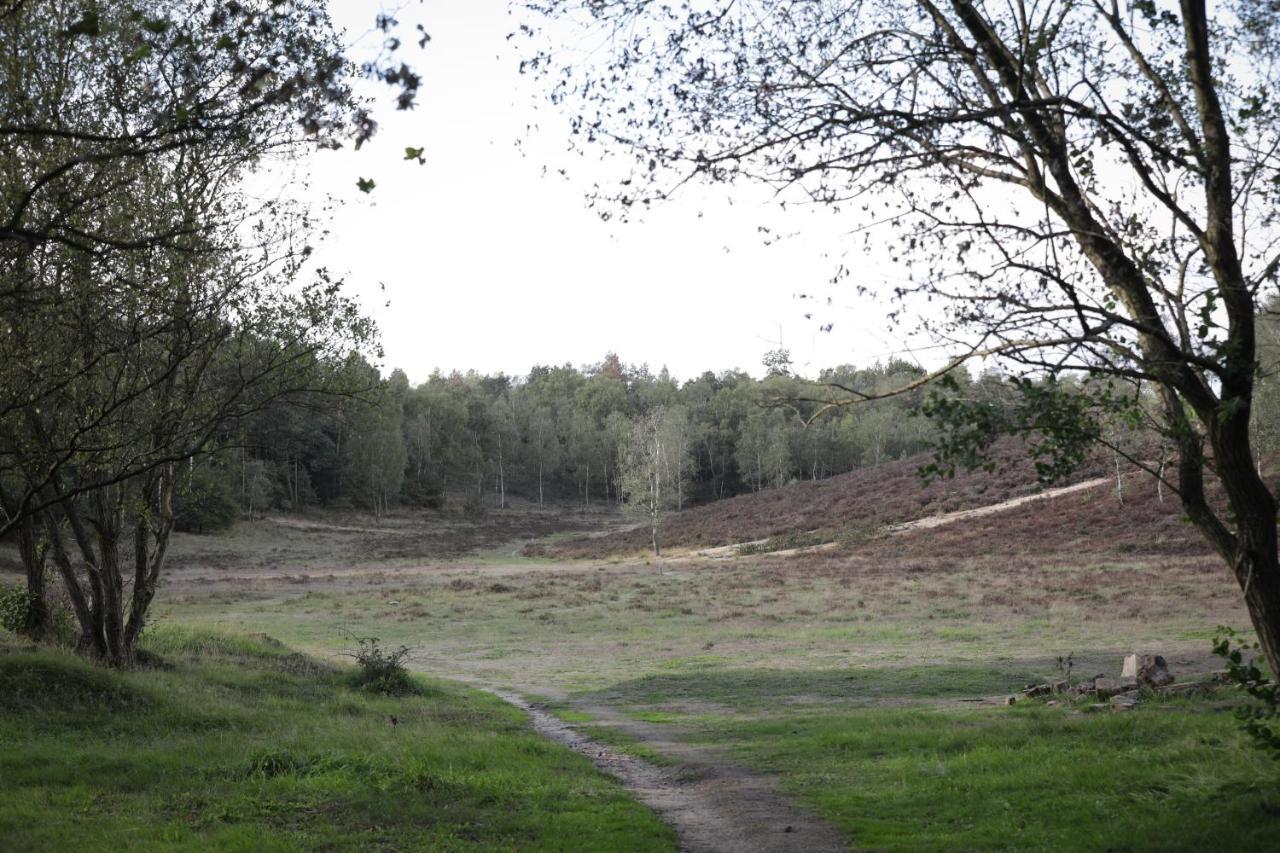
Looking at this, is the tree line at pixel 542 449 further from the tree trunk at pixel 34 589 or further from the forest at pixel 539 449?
the tree trunk at pixel 34 589

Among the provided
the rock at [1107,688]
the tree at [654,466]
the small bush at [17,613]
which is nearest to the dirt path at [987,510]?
the tree at [654,466]

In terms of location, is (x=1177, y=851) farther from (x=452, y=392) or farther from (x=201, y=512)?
(x=452, y=392)

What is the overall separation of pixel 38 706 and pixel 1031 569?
3729 cm

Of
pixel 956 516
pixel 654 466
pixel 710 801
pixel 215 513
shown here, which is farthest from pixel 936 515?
pixel 710 801

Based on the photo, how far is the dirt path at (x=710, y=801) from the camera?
8602 mm

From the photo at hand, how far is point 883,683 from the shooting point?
19922 mm

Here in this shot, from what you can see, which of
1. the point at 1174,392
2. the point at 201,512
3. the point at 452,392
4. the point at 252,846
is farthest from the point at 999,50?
the point at 452,392

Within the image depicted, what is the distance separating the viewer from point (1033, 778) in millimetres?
10008

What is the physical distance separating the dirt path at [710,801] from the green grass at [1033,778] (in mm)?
335

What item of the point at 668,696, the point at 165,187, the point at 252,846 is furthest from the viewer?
the point at 668,696

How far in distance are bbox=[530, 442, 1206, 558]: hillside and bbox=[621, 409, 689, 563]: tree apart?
279cm

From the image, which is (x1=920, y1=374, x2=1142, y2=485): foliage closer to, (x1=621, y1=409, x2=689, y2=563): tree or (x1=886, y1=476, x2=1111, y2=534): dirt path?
(x1=886, y1=476, x2=1111, y2=534): dirt path

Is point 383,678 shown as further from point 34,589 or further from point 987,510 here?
point 987,510

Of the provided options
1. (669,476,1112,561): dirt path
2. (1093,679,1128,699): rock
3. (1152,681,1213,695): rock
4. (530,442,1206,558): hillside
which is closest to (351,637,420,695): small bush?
(1093,679,1128,699): rock
